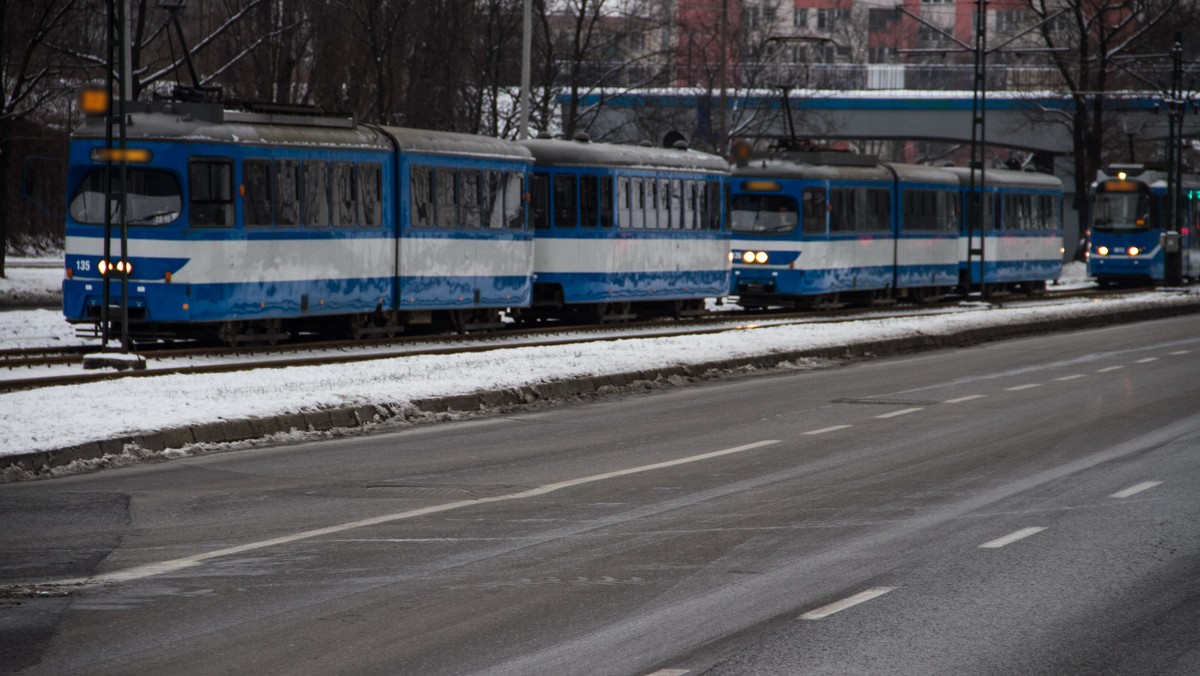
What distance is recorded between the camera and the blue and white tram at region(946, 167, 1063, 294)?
155ft

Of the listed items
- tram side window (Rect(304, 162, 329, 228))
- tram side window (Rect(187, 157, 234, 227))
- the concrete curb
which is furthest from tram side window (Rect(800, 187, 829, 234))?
tram side window (Rect(187, 157, 234, 227))

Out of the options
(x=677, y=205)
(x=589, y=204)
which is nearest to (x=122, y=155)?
(x=589, y=204)

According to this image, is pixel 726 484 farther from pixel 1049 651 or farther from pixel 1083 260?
pixel 1083 260

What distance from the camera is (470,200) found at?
96.9ft

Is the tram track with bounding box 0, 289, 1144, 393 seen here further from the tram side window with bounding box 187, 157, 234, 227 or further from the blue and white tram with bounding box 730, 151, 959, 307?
the blue and white tram with bounding box 730, 151, 959, 307

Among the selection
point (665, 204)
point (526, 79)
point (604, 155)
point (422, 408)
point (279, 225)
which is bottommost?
point (422, 408)

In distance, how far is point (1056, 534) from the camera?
405 inches

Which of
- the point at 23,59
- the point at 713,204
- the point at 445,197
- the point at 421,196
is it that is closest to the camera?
the point at 421,196

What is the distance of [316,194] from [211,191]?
211 cm

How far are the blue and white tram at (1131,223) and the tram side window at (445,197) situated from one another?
32704mm

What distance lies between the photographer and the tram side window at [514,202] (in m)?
30.8

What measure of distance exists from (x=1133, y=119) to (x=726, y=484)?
76.7 meters

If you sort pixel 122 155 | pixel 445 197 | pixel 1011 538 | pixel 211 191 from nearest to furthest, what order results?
pixel 1011 538 < pixel 122 155 < pixel 211 191 < pixel 445 197

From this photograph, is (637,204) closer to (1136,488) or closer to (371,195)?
(371,195)
